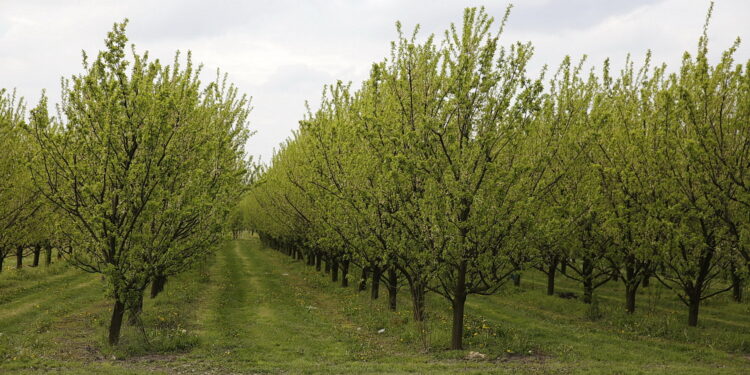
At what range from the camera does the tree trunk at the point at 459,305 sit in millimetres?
13828

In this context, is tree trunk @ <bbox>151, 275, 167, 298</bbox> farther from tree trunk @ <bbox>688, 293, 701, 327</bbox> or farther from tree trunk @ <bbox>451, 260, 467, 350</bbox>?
tree trunk @ <bbox>688, 293, 701, 327</bbox>

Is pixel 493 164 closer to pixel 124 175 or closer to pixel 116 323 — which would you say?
pixel 124 175

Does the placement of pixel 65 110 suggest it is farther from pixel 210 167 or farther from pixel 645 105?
pixel 645 105

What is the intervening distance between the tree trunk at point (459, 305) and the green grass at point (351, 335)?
1.39ft

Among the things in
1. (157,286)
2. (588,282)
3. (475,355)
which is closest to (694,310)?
(588,282)

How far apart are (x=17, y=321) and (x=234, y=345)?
959 cm

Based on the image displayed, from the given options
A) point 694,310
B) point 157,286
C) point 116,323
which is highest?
point 694,310

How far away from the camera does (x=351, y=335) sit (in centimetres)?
1708

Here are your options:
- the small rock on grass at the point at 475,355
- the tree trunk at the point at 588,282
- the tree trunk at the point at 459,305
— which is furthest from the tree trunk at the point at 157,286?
the tree trunk at the point at 588,282

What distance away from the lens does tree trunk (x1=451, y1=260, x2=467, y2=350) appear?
45.4ft

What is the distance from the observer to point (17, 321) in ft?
58.7

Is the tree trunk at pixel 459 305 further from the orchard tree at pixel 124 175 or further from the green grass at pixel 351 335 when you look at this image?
the orchard tree at pixel 124 175

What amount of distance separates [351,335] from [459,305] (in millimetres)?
4824

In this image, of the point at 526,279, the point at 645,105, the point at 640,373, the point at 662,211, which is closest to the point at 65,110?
the point at 640,373
